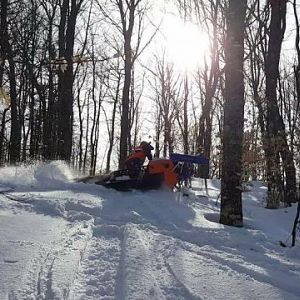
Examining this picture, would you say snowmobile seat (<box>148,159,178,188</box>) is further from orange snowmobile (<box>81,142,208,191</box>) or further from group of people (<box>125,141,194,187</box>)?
group of people (<box>125,141,194,187</box>)

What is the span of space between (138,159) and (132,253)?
23.0 ft

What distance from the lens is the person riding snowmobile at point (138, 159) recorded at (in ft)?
39.3

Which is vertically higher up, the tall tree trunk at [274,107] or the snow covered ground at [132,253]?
the tall tree trunk at [274,107]

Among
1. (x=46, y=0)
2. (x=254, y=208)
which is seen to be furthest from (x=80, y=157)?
(x=254, y=208)

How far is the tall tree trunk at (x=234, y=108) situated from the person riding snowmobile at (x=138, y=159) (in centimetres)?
389

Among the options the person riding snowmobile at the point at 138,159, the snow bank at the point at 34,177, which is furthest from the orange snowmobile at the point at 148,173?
the snow bank at the point at 34,177

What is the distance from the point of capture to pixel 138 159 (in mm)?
12172

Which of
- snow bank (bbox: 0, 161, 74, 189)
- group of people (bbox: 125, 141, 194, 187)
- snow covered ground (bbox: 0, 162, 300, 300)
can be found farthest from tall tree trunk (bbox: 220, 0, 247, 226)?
snow bank (bbox: 0, 161, 74, 189)

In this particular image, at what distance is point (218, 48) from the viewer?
21.8m

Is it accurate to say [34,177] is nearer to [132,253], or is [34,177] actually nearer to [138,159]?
[138,159]

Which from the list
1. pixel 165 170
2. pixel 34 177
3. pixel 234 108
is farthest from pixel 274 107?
pixel 34 177

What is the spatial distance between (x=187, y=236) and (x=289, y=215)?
4536 millimetres

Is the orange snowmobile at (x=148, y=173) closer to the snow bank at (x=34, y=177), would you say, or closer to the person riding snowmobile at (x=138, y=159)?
the person riding snowmobile at (x=138, y=159)

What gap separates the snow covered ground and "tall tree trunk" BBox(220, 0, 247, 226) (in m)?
0.55
